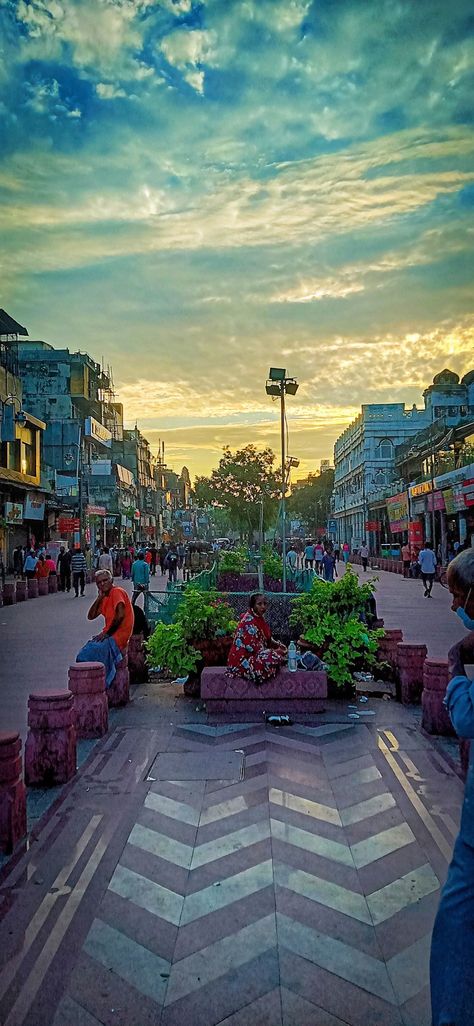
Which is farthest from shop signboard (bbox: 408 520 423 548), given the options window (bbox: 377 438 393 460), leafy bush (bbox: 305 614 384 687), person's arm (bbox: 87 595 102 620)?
person's arm (bbox: 87 595 102 620)

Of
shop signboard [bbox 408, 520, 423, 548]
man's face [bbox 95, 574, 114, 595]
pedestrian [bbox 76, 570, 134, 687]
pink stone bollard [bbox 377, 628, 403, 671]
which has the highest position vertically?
shop signboard [bbox 408, 520, 423, 548]

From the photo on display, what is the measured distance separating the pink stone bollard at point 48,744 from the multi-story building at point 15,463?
2822 centimetres

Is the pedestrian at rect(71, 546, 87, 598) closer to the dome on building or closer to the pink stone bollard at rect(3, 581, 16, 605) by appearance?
the pink stone bollard at rect(3, 581, 16, 605)

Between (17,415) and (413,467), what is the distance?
31.6m

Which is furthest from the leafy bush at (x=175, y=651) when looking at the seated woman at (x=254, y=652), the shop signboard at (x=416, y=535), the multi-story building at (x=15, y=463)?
the shop signboard at (x=416, y=535)

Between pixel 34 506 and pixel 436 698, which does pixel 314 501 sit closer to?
pixel 34 506

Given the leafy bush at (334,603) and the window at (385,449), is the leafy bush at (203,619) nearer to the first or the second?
the leafy bush at (334,603)

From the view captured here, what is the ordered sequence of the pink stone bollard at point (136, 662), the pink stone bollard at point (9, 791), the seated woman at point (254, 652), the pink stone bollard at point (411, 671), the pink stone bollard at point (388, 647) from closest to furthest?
the pink stone bollard at point (9, 791), the seated woman at point (254, 652), the pink stone bollard at point (411, 671), the pink stone bollard at point (388, 647), the pink stone bollard at point (136, 662)

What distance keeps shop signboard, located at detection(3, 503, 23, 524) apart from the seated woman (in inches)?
1102

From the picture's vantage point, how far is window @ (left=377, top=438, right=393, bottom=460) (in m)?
69.8

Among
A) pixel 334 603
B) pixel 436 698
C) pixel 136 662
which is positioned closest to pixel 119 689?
pixel 136 662

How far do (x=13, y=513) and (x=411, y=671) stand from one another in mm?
29954

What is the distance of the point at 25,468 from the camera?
38062mm

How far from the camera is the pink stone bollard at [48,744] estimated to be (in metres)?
5.57
